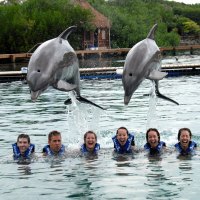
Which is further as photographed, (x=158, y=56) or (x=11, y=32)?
(x=11, y=32)

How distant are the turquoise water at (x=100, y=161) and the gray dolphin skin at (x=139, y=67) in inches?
79.2

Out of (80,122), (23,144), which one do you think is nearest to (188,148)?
(23,144)

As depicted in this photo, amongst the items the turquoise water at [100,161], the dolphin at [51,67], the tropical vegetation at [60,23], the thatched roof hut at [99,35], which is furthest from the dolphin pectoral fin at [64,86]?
the thatched roof hut at [99,35]

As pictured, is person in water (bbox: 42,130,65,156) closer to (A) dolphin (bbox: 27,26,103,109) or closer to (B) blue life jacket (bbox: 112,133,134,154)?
(B) blue life jacket (bbox: 112,133,134,154)

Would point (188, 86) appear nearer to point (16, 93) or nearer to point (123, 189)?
point (16, 93)

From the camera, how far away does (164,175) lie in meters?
10.5

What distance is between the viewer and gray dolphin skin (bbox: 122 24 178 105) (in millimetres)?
7871

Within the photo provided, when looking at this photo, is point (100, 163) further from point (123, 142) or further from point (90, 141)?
point (123, 142)

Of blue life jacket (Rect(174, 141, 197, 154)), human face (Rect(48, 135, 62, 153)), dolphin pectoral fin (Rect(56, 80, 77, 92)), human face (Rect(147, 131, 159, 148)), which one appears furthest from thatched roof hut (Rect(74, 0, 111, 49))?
dolphin pectoral fin (Rect(56, 80, 77, 92))

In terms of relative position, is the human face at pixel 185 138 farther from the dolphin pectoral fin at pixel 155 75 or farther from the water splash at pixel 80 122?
the dolphin pectoral fin at pixel 155 75

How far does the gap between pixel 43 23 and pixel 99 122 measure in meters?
40.6

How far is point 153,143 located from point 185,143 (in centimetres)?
62

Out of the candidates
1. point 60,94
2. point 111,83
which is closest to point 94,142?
point 60,94

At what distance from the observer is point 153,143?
11773mm
